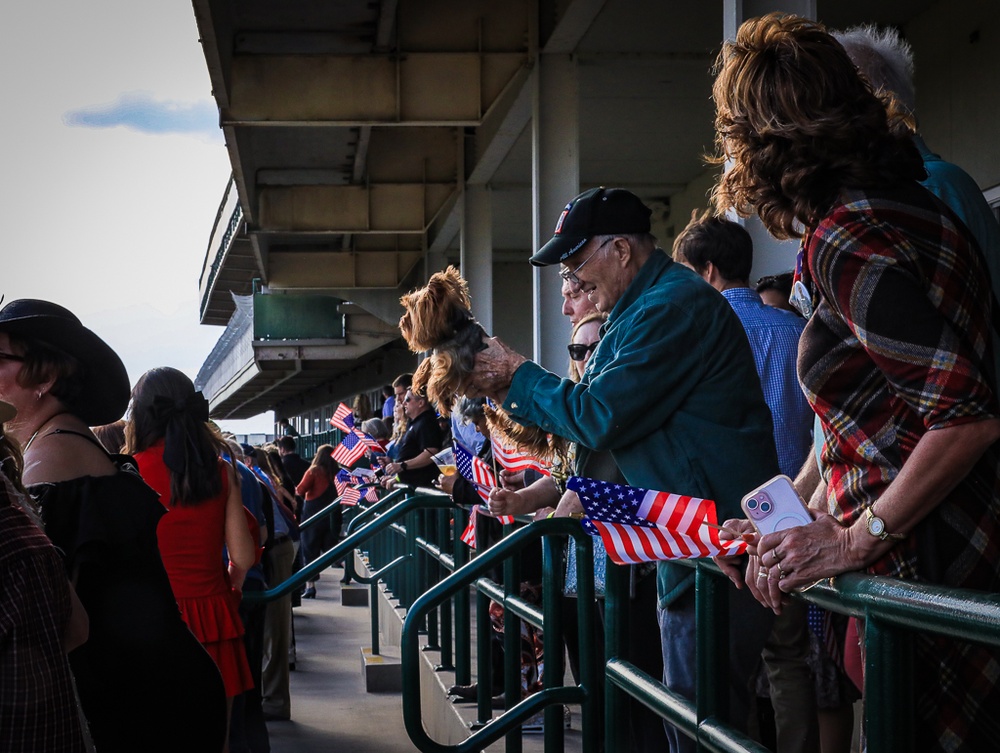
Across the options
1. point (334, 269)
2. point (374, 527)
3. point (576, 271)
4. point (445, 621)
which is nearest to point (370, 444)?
point (445, 621)

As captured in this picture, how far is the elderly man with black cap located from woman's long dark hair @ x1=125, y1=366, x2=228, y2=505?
1.99 meters

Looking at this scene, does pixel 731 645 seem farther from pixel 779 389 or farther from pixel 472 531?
pixel 472 531

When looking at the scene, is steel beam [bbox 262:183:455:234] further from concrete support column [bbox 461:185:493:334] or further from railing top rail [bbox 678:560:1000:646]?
railing top rail [bbox 678:560:1000:646]

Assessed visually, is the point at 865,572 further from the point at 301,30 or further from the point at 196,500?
the point at 301,30

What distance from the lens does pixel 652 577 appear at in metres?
3.36

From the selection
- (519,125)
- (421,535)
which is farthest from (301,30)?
(421,535)

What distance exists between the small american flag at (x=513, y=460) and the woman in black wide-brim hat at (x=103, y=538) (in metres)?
1.53

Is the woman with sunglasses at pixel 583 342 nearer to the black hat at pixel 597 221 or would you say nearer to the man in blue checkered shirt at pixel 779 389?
the man in blue checkered shirt at pixel 779 389

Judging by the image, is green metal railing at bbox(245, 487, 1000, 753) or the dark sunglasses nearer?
green metal railing at bbox(245, 487, 1000, 753)

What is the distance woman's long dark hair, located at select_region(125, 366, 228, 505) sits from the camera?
485 centimetres

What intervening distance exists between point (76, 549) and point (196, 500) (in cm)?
203

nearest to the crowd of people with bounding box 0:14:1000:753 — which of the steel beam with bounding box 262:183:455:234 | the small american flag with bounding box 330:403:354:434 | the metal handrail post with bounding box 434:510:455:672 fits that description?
the metal handrail post with bounding box 434:510:455:672

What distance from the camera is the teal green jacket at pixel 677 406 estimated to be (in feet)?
10.0

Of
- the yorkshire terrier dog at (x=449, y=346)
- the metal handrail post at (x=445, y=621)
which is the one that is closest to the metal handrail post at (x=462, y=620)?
the metal handrail post at (x=445, y=621)
